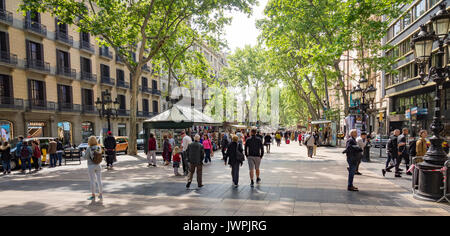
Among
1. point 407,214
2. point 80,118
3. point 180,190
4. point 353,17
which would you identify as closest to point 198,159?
point 180,190

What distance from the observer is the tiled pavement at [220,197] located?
558 cm

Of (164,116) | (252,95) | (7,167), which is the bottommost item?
(7,167)

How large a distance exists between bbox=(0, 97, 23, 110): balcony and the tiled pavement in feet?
47.7

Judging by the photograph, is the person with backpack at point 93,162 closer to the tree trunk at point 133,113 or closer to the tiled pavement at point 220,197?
the tiled pavement at point 220,197

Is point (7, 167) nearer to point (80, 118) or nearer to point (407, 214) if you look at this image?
point (407, 214)

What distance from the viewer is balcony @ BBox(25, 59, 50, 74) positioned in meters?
22.4

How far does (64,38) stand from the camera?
26.0 m

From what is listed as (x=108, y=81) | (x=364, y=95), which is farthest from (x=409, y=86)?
(x=108, y=81)

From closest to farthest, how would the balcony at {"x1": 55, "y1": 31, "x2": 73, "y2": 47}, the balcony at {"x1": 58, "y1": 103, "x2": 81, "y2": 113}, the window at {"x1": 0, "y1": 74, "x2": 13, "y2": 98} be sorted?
the window at {"x1": 0, "y1": 74, "x2": 13, "y2": 98}, the balcony at {"x1": 55, "y1": 31, "x2": 73, "y2": 47}, the balcony at {"x1": 58, "y1": 103, "x2": 81, "y2": 113}

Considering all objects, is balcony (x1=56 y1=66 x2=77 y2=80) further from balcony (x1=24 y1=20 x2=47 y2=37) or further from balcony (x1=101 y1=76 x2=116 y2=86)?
balcony (x1=101 y1=76 x2=116 y2=86)

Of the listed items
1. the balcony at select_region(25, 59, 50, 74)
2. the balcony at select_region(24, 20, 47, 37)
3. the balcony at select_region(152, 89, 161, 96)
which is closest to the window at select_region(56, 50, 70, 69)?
the balcony at select_region(25, 59, 50, 74)

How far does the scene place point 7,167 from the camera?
38.2 ft

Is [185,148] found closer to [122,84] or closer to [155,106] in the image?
[122,84]
